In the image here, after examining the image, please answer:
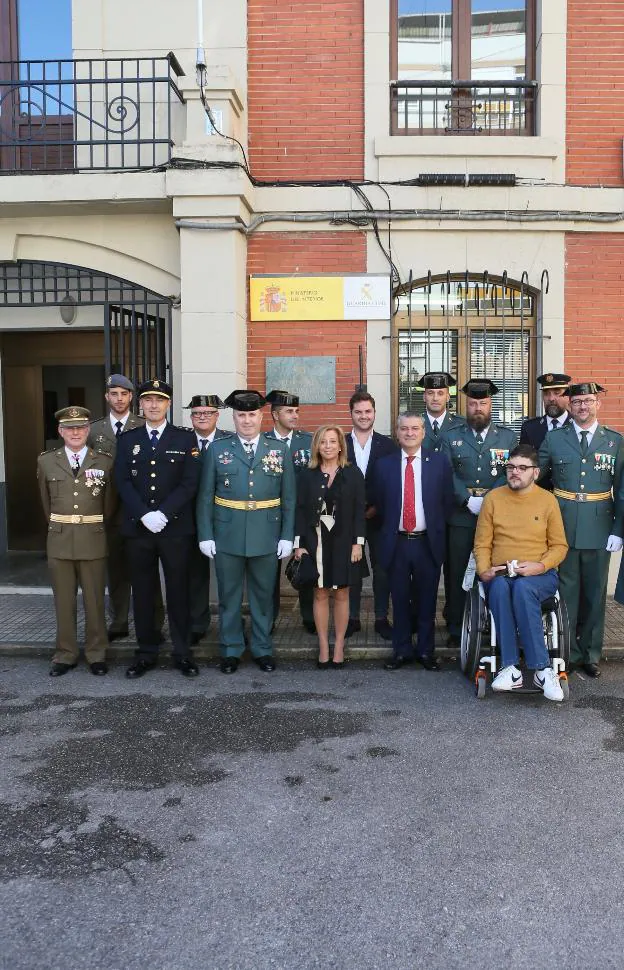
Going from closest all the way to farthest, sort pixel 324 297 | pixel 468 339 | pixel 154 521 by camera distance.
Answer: pixel 154 521 < pixel 324 297 < pixel 468 339

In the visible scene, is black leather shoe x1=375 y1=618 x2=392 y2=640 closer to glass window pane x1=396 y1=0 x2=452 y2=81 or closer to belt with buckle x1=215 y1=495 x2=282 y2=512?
belt with buckle x1=215 y1=495 x2=282 y2=512

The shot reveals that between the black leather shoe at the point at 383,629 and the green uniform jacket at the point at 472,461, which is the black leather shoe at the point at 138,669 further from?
the green uniform jacket at the point at 472,461

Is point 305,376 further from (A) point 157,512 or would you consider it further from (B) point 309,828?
(B) point 309,828

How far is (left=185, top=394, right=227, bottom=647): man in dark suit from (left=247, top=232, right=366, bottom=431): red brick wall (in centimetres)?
153

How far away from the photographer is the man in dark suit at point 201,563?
631cm

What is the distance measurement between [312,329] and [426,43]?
310 centimetres

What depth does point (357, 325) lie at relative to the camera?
7.88 m

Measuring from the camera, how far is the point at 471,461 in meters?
6.21

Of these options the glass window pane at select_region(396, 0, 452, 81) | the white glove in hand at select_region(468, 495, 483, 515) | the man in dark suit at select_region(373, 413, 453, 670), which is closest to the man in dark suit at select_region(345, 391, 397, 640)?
the man in dark suit at select_region(373, 413, 453, 670)

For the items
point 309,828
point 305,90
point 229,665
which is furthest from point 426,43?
point 309,828

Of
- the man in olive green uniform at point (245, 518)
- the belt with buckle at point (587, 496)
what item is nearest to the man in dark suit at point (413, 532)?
the man in olive green uniform at point (245, 518)

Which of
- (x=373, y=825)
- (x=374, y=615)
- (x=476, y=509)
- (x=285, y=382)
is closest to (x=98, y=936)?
(x=373, y=825)

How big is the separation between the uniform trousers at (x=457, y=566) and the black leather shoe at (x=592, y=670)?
0.99 meters

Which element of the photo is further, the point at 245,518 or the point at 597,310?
the point at 597,310
